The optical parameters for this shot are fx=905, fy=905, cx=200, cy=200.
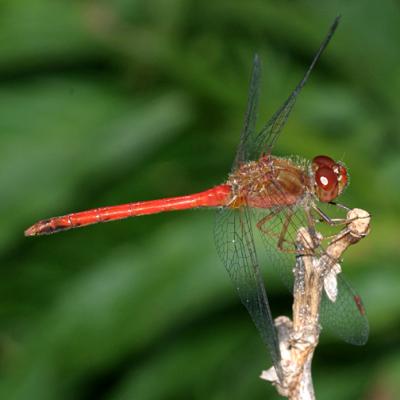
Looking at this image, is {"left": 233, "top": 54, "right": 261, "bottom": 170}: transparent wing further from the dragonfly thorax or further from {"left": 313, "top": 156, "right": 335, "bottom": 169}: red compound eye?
{"left": 313, "top": 156, "right": 335, "bottom": 169}: red compound eye

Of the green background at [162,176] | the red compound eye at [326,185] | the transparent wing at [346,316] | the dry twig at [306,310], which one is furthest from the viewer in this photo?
the green background at [162,176]

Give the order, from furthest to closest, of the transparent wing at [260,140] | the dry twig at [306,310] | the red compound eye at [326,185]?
the transparent wing at [260,140] → the red compound eye at [326,185] → the dry twig at [306,310]

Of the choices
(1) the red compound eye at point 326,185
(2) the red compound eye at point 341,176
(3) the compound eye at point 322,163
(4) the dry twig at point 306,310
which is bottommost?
(4) the dry twig at point 306,310

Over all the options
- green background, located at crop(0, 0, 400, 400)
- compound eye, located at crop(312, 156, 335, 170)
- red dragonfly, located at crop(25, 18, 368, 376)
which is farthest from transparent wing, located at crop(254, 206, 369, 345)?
green background, located at crop(0, 0, 400, 400)

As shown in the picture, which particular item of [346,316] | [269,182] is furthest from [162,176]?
[346,316]

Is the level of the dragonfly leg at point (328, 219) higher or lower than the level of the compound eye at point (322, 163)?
lower

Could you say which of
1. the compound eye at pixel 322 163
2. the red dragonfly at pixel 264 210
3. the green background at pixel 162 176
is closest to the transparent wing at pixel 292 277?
the red dragonfly at pixel 264 210

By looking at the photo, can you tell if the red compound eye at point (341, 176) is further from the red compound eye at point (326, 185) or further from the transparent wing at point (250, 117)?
the transparent wing at point (250, 117)

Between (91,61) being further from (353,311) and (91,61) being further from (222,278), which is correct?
(353,311)
